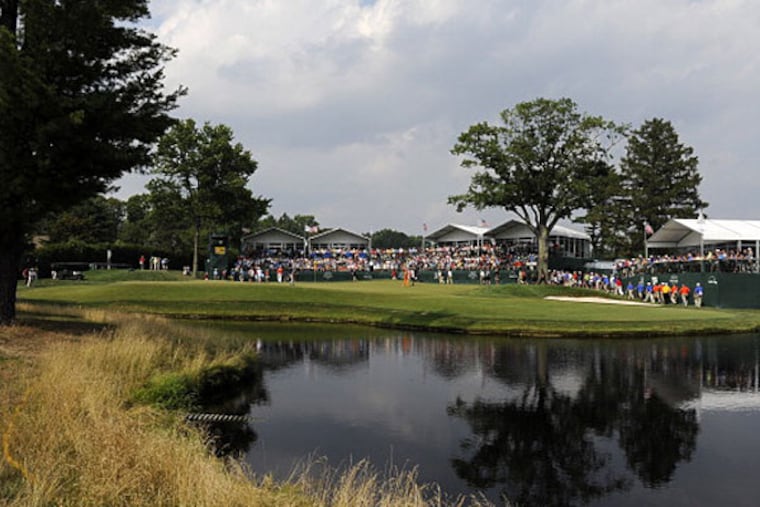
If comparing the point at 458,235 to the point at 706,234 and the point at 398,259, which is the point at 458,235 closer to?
the point at 398,259

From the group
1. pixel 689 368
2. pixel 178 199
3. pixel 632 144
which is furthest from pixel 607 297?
pixel 632 144

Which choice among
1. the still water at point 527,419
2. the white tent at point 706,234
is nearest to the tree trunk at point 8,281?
the still water at point 527,419

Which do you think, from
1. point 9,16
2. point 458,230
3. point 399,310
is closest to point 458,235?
point 458,230

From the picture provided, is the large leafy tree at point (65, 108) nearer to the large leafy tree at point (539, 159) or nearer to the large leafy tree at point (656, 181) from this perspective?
the large leafy tree at point (539, 159)

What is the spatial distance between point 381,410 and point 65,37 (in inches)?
515

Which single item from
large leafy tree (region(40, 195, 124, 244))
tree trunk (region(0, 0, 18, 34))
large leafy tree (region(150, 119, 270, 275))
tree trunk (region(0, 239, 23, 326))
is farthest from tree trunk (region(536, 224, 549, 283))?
large leafy tree (region(40, 195, 124, 244))

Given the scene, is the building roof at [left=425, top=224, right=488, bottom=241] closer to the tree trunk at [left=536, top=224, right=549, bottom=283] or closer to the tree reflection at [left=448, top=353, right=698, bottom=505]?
the tree trunk at [left=536, top=224, right=549, bottom=283]

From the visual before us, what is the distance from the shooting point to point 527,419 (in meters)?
13.9

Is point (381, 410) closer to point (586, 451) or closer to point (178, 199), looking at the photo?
point (586, 451)

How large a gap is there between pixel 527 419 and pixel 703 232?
149 ft

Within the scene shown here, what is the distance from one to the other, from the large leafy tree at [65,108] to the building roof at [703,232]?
4644 centimetres

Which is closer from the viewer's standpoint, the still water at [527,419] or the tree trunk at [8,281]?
the still water at [527,419]

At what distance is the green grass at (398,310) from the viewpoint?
29.3 m

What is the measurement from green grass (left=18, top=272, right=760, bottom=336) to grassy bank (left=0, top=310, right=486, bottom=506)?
16.6 m
